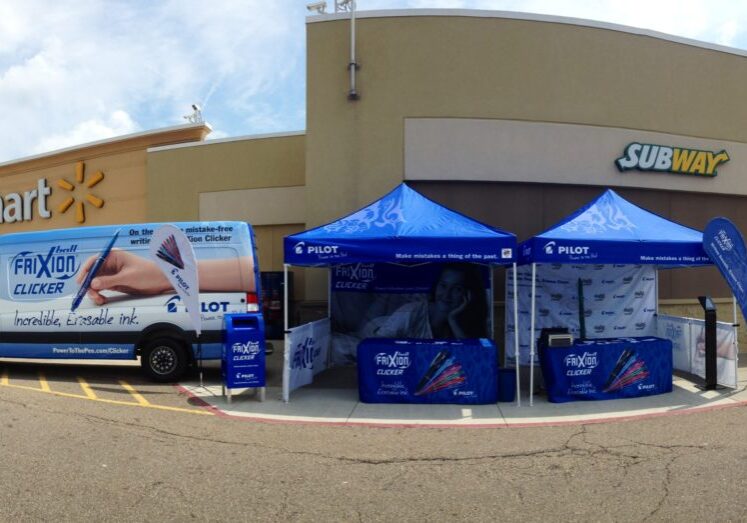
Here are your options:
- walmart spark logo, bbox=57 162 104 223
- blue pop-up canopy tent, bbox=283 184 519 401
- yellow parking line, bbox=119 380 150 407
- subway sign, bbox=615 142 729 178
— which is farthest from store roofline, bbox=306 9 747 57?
walmart spark logo, bbox=57 162 104 223

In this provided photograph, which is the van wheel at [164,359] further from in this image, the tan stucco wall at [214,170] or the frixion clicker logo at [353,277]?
the tan stucco wall at [214,170]

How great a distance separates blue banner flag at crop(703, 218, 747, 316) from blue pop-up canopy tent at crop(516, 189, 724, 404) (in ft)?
0.52

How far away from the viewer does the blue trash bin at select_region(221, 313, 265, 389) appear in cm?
848

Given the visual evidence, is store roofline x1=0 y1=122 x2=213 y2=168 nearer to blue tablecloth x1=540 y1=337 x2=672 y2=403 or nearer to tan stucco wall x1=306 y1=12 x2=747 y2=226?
tan stucco wall x1=306 y1=12 x2=747 y2=226

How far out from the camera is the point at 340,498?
484cm

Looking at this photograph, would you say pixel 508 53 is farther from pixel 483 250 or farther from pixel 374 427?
pixel 374 427

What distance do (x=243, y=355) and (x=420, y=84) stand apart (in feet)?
23.7

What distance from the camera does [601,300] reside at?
38.4 ft

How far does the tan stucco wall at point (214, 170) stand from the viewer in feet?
53.6

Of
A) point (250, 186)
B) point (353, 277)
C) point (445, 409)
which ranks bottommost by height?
point (445, 409)

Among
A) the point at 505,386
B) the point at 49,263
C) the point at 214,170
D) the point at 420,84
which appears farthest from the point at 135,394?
the point at 214,170

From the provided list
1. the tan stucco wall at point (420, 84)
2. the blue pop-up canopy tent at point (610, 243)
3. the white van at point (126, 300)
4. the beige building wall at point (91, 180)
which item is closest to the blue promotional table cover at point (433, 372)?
the blue pop-up canopy tent at point (610, 243)

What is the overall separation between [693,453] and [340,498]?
3703mm

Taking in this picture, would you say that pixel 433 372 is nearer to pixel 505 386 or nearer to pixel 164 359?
pixel 505 386
